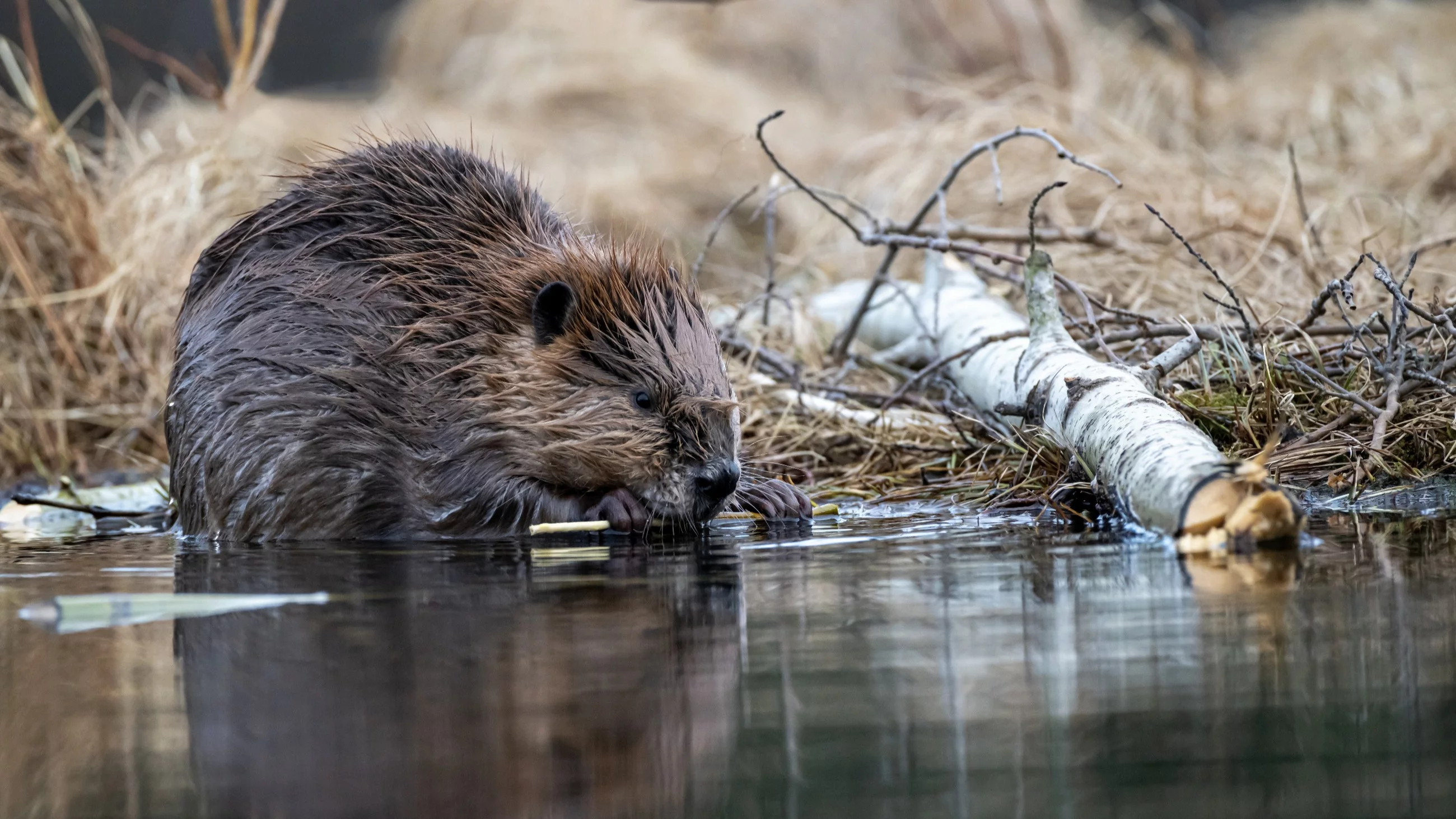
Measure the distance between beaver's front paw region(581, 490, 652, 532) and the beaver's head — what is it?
0.02m

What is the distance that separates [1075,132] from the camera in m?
6.87

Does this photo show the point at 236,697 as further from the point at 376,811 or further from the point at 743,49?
the point at 743,49

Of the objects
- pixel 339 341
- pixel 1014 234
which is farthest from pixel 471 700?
pixel 1014 234

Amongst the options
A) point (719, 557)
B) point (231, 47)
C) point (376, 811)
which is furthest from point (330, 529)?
point (231, 47)

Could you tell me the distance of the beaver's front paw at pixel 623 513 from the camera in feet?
10.5

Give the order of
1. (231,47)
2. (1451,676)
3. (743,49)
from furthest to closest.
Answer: (743,49)
(231,47)
(1451,676)

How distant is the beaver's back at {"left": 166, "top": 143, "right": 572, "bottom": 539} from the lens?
3.42 meters

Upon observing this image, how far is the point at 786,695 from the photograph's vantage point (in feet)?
5.05

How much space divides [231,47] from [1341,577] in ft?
17.2

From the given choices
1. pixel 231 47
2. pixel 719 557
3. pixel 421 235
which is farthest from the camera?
pixel 231 47

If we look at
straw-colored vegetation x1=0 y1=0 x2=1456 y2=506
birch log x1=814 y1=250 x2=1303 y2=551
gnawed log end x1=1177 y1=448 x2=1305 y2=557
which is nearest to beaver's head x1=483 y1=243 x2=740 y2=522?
straw-colored vegetation x1=0 y1=0 x2=1456 y2=506

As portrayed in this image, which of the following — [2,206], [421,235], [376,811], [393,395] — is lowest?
[376,811]

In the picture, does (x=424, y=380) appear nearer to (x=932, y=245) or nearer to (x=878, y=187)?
(x=932, y=245)

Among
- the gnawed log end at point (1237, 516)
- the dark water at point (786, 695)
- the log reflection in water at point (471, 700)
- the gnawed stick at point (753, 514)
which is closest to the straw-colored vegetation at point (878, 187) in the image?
the gnawed stick at point (753, 514)
